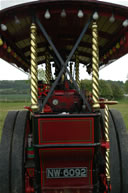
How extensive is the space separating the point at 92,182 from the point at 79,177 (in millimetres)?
182

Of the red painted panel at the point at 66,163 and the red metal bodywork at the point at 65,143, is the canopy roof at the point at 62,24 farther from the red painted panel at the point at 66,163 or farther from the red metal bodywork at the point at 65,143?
the red painted panel at the point at 66,163

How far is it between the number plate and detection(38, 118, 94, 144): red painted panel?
1.42 feet

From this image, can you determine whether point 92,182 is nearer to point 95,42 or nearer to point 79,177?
point 79,177

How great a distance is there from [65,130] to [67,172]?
593mm

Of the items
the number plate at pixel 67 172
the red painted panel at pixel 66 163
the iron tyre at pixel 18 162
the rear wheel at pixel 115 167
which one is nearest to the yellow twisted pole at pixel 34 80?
the red painted panel at pixel 66 163

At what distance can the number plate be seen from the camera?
10.5ft

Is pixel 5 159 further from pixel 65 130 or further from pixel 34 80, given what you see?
pixel 34 80

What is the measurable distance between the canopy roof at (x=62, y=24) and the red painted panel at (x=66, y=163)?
1.59 m

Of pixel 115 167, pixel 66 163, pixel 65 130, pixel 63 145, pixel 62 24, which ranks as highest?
pixel 62 24

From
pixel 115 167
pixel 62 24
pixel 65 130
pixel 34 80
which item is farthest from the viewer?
pixel 62 24

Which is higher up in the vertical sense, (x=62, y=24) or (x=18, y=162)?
(x=62, y=24)

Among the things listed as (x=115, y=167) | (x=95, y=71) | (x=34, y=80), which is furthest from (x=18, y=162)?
(x=95, y=71)

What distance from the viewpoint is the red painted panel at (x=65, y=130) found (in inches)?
116

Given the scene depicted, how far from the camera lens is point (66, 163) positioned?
3.20 metres
